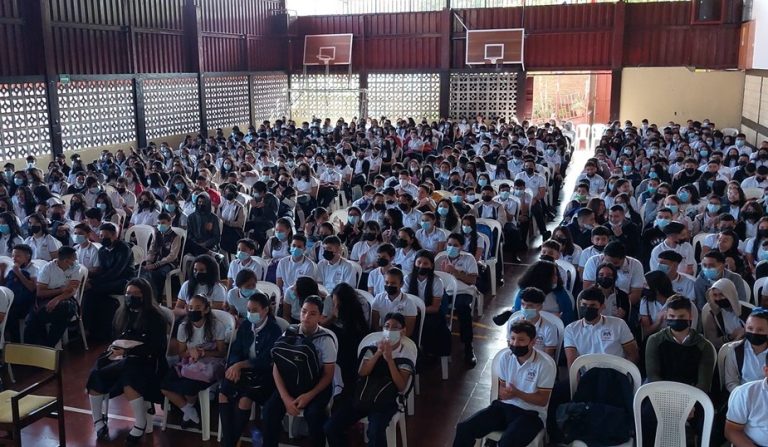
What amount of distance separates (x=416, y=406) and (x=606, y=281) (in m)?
1.77

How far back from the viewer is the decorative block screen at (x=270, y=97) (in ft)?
70.1

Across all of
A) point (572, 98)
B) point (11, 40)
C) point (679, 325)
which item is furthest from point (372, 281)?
point (572, 98)

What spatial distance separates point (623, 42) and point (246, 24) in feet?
35.9

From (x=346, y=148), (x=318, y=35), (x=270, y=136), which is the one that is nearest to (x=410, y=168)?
(x=346, y=148)

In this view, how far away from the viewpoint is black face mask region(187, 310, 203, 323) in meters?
4.89

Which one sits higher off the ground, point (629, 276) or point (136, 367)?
point (629, 276)

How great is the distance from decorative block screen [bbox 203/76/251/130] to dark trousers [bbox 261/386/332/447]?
15510mm

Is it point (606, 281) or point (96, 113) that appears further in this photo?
point (96, 113)

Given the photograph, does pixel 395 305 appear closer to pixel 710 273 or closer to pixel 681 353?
pixel 681 353

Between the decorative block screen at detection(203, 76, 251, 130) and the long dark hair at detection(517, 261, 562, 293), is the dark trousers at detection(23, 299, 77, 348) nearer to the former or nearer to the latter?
the long dark hair at detection(517, 261, 562, 293)

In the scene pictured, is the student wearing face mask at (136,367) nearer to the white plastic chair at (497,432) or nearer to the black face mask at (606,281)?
the white plastic chair at (497,432)

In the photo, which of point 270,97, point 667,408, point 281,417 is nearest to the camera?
point 667,408

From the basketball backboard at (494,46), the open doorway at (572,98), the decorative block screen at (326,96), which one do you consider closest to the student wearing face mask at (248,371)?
the basketball backboard at (494,46)

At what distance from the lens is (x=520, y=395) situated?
4.20 m
